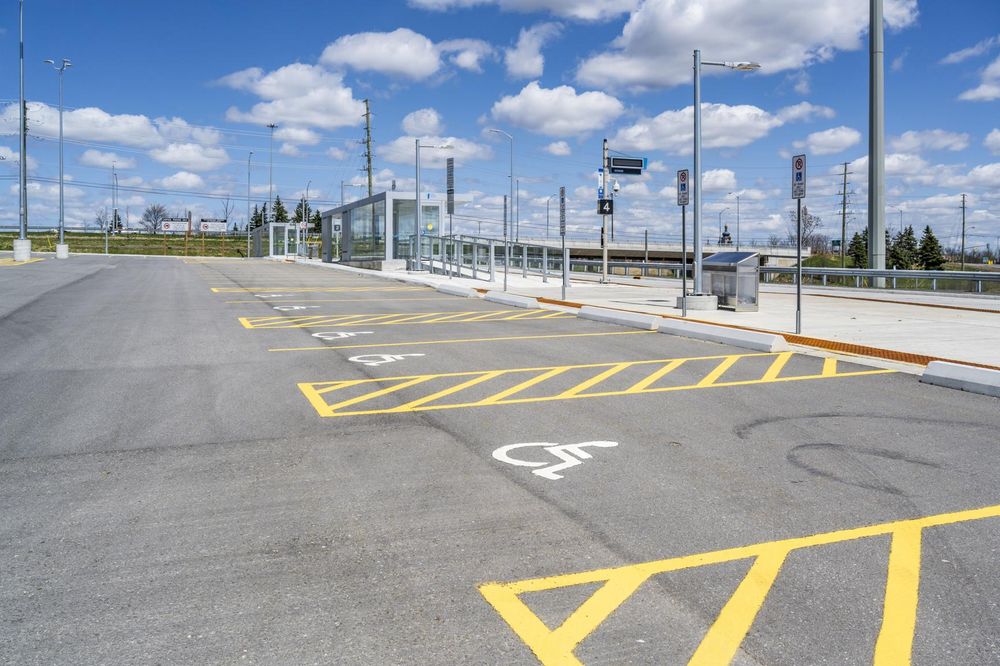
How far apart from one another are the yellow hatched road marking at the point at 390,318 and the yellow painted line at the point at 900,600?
39.2 ft

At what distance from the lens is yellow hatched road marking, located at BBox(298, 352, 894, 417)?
8.05 m

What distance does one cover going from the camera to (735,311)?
18578 millimetres

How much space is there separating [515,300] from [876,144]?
17.6 meters

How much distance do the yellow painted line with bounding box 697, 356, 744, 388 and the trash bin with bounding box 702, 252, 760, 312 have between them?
24.8 ft

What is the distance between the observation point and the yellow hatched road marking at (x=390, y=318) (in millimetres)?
15375

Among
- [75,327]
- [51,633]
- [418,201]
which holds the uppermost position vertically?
[418,201]

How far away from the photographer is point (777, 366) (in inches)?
423

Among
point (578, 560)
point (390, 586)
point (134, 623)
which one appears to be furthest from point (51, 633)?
point (578, 560)

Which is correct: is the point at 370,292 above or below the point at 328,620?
above

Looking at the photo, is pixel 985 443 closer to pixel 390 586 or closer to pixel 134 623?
pixel 390 586

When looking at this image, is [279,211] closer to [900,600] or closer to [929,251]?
[929,251]

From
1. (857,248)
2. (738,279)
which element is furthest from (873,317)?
(857,248)

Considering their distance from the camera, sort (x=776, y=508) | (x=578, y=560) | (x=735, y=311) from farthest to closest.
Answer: (x=735, y=311), (x=776, y=508), (x=578, y=560)

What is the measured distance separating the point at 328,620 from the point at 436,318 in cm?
1351
